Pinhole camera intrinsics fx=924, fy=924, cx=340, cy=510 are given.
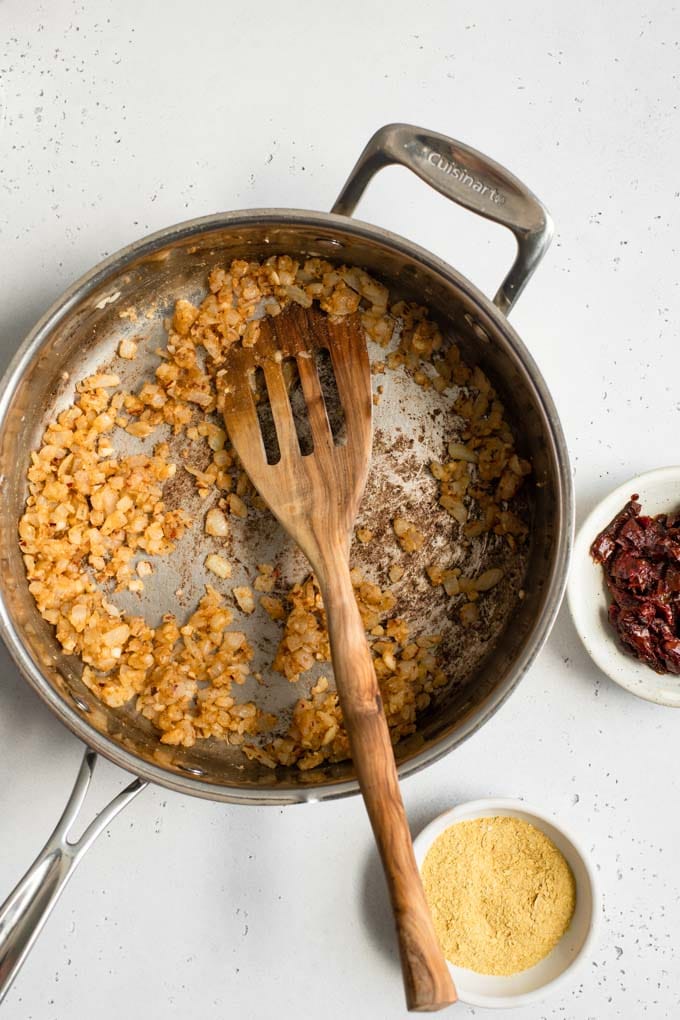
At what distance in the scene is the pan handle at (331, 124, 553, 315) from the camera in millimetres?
864

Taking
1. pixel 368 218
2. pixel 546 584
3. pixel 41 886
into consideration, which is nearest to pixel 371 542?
pixel 546 584

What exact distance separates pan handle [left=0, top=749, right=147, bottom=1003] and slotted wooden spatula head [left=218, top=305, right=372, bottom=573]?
314mm

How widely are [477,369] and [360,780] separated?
1.55ft

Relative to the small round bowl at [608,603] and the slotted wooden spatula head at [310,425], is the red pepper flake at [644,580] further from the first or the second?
the slotted wooden spatula head at [310,425]

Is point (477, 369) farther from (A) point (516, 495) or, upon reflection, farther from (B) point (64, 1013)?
(B) point (64, 1013)

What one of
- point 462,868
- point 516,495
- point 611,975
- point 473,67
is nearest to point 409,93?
point 473,67

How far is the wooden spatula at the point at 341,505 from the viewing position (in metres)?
0.81

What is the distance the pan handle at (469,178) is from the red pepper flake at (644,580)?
32 centimetres

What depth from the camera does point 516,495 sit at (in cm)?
104

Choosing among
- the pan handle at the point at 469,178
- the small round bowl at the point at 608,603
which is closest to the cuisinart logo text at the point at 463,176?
the pan handle at the point at 469,178

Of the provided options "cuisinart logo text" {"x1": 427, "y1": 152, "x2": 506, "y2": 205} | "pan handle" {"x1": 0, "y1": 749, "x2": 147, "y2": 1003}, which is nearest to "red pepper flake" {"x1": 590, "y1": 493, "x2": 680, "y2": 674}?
"cuisinart logo text" {"x1": 427, "y1": 152, "x2": 506, "y2": 205}

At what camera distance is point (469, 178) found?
87 cm

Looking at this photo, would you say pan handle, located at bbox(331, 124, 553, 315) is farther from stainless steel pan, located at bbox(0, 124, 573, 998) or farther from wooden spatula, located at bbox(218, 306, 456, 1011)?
wooden spatula, located at bbox(218, 306, 456, 1011)

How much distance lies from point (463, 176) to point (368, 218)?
21 cm
